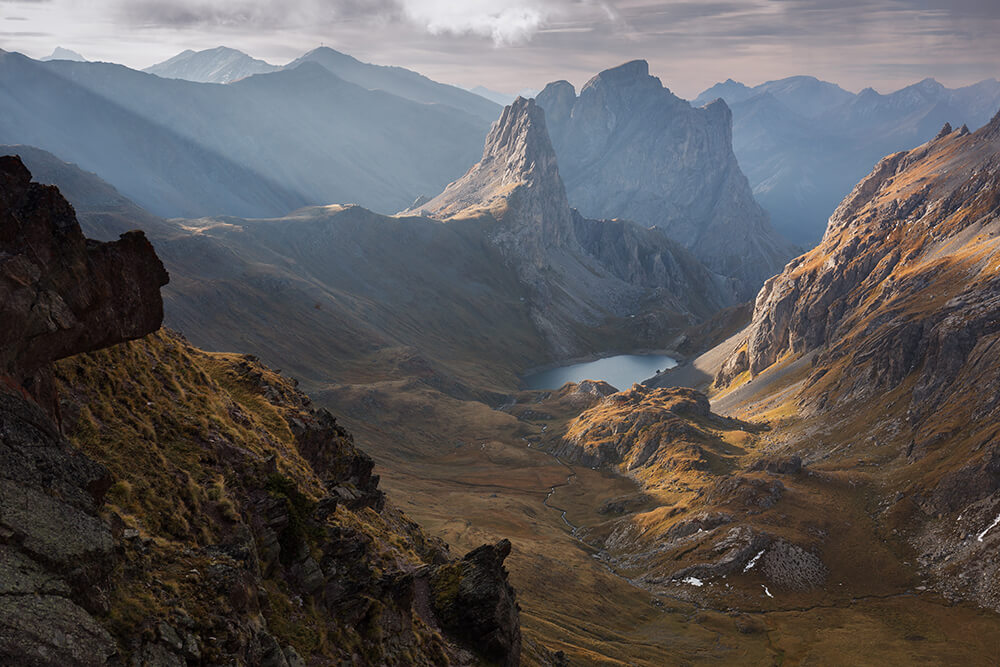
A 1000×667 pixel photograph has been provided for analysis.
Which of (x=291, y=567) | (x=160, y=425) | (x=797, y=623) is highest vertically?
(x=160, y=425)

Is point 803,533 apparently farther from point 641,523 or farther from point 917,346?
point 917,346

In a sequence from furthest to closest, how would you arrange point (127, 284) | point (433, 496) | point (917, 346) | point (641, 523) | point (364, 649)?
1. point (917, 346)
2. point (433, 496)
3. point (641, 523)
4. point (364, 649)
5. point (127, 284)

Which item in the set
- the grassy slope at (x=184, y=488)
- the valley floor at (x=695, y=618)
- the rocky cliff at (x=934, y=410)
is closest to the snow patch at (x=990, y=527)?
the rocky cliff at (x=934, y=410)

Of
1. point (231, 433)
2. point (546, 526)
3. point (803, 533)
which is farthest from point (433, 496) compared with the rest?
point (231, 433)

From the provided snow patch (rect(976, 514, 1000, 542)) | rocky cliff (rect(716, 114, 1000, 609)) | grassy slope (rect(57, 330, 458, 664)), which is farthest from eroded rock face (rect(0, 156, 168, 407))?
snow patch (rect(976, 514, 1000, 542))

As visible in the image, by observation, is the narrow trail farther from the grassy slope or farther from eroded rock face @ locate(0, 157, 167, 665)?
eroded rock face @ locate(0, 157, 167, 665)

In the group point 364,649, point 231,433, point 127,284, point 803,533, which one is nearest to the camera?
point 127,284

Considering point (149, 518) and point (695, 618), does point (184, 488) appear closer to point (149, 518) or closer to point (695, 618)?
point (149, 518)

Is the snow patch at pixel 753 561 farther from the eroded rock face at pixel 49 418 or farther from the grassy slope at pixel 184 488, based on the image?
the eroded rock face at pixel 49 418
